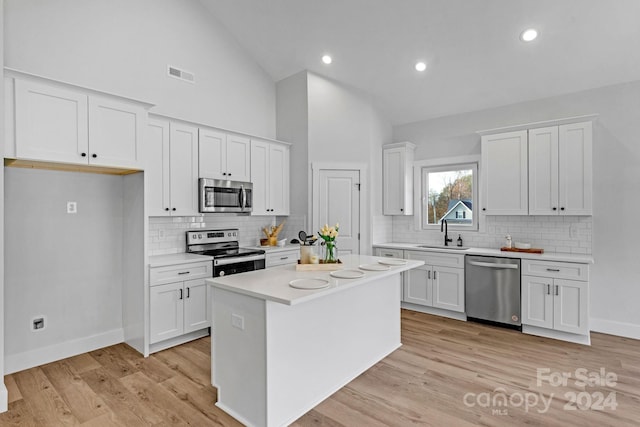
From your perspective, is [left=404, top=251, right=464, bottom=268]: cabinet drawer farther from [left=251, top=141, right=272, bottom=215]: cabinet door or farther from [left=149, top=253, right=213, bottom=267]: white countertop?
[left=149, top=253, right=213, bottom=267]: white countertop

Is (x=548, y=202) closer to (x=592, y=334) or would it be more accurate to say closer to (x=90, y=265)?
(x=592, y=334)

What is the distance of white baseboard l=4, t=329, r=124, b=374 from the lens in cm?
313

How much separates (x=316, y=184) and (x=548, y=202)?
119 inches

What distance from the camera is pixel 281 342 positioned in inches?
92.3

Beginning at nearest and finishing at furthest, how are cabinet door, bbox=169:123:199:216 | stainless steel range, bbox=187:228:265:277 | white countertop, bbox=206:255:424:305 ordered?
white countertop, bbox=206:255:424:305 → cabinet door, bbox=169:123:199:216 → stainless steel range, bbox=187:228:265:277

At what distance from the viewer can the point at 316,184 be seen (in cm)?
518

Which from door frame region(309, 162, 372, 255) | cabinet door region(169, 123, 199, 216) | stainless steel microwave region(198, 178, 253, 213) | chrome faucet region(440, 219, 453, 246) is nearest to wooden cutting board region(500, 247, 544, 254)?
chrome faucet region(440, 219, 453, 246)

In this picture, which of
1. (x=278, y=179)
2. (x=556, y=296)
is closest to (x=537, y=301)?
(x=556, y=296)

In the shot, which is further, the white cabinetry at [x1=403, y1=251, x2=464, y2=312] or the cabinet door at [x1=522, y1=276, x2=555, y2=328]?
the white cabinetry at [x1=403, y1=251, x2=464, y2=312]

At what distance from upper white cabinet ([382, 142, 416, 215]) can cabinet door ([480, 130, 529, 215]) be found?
3.80 ft

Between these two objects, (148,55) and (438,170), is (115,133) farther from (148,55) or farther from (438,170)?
(438,170)

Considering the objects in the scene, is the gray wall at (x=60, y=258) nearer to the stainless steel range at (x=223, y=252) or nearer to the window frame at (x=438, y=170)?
the stainless steel range at (x=223, y=252)

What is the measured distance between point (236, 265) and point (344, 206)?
1921mm

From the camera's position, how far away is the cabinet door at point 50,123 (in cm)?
273
